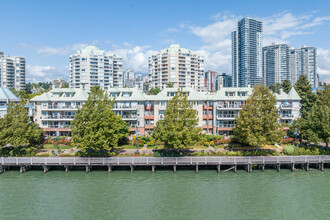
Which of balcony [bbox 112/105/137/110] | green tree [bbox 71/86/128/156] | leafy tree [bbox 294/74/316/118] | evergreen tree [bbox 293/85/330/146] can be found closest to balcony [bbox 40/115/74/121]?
balcony [bbox 112/105/137/110]

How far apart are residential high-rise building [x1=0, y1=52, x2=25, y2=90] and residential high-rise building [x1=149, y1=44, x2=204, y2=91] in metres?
99.1

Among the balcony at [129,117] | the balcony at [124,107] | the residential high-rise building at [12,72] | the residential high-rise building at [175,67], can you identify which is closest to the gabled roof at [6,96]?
the balcony at [124,107]

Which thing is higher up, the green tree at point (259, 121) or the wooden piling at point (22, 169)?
the green tree at point (259, 121)

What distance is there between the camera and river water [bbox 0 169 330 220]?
33750 mm

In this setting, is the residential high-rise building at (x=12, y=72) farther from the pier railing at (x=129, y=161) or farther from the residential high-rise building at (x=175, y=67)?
the pier railing at (x=129, y=161)

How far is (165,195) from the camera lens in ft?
129

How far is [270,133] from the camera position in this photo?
2104 inches

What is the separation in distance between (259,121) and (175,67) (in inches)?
4528

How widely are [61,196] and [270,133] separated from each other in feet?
133

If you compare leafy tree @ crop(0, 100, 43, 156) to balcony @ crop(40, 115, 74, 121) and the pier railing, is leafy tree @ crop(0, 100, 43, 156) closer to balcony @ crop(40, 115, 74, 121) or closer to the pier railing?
the pier railing

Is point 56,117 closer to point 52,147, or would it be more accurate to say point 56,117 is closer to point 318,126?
point 52,147

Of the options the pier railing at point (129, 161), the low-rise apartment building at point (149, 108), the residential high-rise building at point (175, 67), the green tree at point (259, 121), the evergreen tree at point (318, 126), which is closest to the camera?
the pier railing at point (129, 161)

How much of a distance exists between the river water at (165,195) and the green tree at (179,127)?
585 cm

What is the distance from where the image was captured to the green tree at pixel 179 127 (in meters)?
50.7
